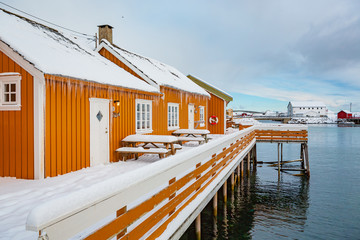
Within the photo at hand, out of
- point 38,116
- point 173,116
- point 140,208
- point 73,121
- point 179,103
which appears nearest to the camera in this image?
point 140,208

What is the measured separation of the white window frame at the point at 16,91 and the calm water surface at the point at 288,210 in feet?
19.2

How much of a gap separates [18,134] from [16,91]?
1158 mm

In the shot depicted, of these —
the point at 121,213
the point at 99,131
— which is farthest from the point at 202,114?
the point at 121,213

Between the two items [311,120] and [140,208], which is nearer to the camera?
[140,208]

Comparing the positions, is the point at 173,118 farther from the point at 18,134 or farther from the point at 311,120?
the point at 311,120

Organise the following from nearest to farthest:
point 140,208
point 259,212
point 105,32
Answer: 1. point 140,208
2. point 259,212
3. point 105,32

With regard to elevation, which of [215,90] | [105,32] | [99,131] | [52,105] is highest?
[105,32]

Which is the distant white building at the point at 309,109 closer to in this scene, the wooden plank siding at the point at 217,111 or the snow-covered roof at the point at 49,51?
the wooden plank siding at the point at 217,111

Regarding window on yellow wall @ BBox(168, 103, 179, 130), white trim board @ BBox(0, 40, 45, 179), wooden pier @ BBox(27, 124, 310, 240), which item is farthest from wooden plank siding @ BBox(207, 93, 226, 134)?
white trim board @ BBox(0, 40, 45, 179)

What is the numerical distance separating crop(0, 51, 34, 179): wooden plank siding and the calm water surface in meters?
4.81

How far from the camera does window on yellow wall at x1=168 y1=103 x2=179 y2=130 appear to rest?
15344 millimetres

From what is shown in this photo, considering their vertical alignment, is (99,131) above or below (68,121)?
below

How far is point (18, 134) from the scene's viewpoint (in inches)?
298

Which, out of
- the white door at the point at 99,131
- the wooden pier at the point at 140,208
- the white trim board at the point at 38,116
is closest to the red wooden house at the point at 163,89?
the white door at the point at 99,131
